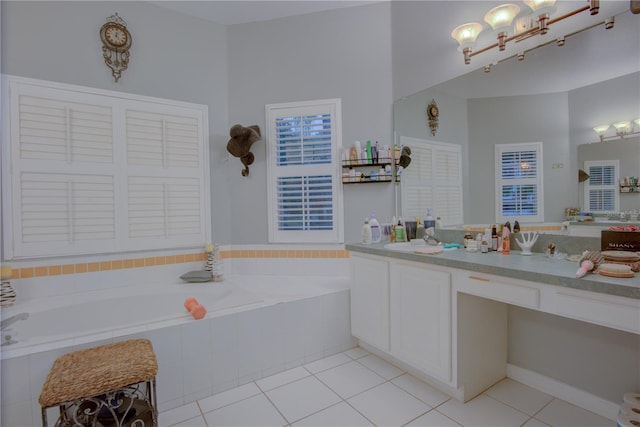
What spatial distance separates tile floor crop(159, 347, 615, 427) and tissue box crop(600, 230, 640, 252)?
941 millimetres

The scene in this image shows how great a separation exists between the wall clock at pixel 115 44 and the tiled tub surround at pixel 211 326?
1.79 metres

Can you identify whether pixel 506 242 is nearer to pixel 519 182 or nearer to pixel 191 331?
pixel 519 182

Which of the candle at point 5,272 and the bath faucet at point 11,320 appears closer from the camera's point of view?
the bath faucet at point 11,320

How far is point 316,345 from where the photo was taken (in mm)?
2404

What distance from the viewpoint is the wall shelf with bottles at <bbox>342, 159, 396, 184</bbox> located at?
281 cm

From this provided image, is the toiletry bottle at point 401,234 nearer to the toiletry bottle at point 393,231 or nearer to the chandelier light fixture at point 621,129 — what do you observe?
the toiletry bottle at point 393,231

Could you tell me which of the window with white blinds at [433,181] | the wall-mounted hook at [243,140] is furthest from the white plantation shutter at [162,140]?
the window with white blinds at [433,181]

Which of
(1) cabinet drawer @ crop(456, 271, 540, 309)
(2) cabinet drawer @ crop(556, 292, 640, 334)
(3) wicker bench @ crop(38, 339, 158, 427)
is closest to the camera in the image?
(2) cabinet drawer @ crop(556, 292, 640, 334)

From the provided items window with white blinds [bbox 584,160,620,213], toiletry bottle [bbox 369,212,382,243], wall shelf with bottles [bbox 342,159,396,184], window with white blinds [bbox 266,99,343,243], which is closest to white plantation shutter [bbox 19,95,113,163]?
window with white blinds [bbox 266,99,343,243]

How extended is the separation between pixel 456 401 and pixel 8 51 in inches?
157

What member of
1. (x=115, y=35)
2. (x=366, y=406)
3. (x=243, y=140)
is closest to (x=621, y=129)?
(x=366, y=406)

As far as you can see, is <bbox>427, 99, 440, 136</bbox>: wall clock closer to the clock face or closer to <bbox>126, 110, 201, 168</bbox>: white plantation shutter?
<bbox>126, 110, 201, 168</bbox>: white plantation shutter

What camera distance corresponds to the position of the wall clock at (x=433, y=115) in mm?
2375

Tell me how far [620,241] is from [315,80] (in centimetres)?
258
